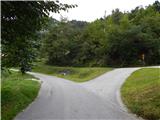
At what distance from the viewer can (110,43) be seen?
6103 cm

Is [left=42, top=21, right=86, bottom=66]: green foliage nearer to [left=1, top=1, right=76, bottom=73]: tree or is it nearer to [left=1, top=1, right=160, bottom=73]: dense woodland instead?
[left=1, top=1, right=160, bottom=73]: dense woodland

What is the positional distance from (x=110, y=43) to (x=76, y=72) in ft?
37.2

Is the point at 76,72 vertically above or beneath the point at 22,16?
beneath

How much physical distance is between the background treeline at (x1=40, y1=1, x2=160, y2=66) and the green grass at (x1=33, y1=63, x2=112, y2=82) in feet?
15.6

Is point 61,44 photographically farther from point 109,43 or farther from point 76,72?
point 76,72

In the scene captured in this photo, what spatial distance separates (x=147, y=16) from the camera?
66.1 meters

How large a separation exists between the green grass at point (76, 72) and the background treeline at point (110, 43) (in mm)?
4767

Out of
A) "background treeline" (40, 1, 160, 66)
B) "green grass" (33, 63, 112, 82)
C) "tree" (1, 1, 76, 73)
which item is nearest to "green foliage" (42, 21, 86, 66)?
"background treeline" (40, 1, 160, 66)

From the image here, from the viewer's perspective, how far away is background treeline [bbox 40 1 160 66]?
5941cm

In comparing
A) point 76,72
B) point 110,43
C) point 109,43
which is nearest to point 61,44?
point 109,43

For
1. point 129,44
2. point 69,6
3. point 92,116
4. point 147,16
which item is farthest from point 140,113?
point 147,16

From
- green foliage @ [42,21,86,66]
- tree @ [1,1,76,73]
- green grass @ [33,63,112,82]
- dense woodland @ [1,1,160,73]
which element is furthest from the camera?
green foliage @ [42,21,86,66]

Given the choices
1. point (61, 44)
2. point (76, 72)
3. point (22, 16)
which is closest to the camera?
point (22, 16)

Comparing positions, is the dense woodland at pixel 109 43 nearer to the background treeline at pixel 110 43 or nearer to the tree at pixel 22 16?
the background treeline at pixel 110 43
